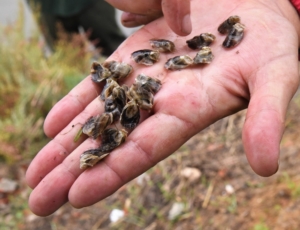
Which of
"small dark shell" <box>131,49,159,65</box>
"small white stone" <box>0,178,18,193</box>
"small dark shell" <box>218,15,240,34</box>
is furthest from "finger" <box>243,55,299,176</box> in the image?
"small white stone" <box>0,178,18,193</box>

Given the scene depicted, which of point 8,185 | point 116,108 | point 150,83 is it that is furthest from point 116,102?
point 8,185

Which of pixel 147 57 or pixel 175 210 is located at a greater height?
pixel 147 57

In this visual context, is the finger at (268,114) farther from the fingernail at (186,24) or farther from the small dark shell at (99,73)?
the small dark shell at (99,73)

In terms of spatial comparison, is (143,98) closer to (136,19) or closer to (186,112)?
(186,112)

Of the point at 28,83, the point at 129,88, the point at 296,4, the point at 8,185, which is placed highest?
the point at 129,88

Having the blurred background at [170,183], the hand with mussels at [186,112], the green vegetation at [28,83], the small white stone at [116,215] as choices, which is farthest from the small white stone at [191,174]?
the green vegetation at [28,83]

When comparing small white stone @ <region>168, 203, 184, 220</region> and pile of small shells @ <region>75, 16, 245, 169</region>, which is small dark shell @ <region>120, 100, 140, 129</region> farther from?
small white stone @ <region>168, 203, 184, 220</region>

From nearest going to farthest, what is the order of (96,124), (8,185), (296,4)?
(96,124)
(296,4)
(8,185)

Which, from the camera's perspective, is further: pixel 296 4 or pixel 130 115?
pixel 296 4
